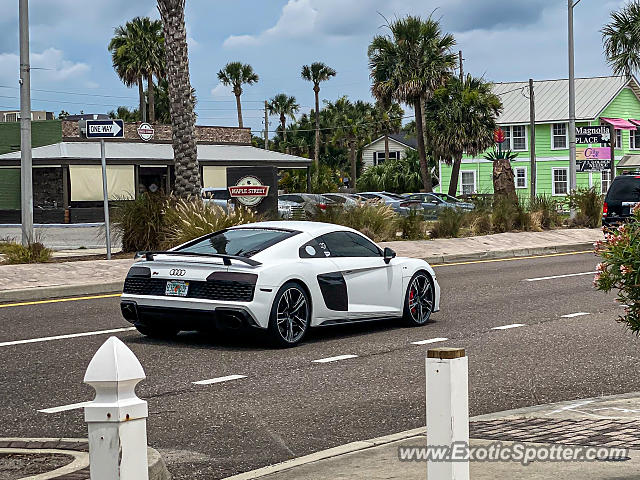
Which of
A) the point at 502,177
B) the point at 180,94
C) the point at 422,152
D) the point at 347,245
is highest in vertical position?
the point at 422,152

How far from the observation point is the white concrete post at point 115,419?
11.9 feet

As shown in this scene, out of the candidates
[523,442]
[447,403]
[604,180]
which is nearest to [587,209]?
[523,442]

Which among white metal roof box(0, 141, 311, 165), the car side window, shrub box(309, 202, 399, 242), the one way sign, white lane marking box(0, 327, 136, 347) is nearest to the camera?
white lane marking box(0, 327, 136, 347)

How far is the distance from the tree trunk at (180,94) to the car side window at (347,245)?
37.4ft

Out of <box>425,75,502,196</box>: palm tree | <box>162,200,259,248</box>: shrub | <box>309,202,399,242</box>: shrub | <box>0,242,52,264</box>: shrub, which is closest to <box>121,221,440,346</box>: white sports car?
<box>162,200,259,248</box>: shrub

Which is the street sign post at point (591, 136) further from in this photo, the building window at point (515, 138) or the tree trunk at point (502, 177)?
the building window at point (515, 138)

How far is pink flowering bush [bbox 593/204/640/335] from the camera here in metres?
6.43

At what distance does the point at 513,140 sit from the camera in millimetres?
66000

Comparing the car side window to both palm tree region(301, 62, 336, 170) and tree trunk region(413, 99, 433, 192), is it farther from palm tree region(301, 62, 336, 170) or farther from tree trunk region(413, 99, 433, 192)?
palm tree region(301, 62, 336, 170)

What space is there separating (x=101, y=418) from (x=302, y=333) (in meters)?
7.85

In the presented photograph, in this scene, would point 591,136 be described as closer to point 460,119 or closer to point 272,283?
point 272,283

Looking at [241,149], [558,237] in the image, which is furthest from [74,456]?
[241,149]

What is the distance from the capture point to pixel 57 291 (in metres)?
17.1

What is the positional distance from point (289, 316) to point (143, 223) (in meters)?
11.9
